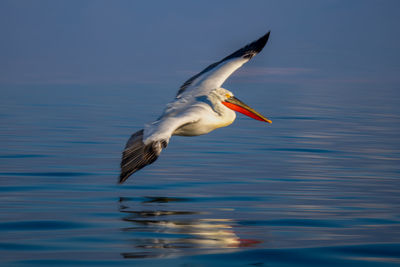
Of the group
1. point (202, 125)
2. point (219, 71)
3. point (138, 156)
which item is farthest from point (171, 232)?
point (219, 71)

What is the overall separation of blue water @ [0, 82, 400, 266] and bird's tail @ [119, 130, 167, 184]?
2.41 feet

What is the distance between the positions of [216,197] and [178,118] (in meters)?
1.66

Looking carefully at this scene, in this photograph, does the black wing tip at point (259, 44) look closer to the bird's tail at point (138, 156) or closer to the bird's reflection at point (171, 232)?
the bird's reflection at point (171, 232)

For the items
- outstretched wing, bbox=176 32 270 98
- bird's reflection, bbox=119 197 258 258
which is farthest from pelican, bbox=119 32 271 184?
bird's reflection, bbox=119 197 258 258

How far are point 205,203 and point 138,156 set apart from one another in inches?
70.7

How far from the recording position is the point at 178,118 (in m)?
9.53

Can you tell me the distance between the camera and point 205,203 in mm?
9977

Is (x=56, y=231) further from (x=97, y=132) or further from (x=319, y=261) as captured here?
(x=97, y=132)

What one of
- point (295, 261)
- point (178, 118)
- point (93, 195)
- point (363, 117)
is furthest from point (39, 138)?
point (363, 117)

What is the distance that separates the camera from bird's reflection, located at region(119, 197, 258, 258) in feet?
24.3

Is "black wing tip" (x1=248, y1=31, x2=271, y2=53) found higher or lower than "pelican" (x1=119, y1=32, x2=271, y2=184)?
higher

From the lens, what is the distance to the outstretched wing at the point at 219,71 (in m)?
11.6

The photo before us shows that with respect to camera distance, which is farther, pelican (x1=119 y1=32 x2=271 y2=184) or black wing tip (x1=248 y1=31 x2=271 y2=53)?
black wing tip (x1=248 y1=31 x2=271 y2=53)

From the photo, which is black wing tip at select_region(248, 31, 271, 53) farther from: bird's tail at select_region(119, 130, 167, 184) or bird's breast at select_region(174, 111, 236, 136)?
bird's tail at select_region(119, 130, 167, 184)
